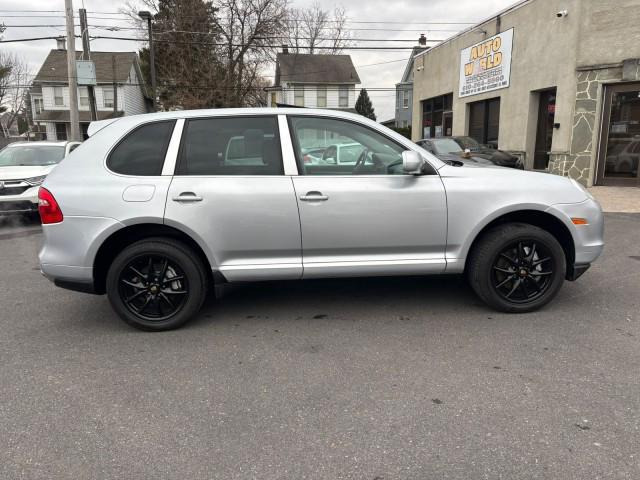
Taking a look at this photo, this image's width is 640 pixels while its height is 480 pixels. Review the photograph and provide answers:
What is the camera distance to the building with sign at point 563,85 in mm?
12000

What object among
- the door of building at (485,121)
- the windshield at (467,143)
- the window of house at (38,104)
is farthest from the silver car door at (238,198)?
the window of house at (38,104)

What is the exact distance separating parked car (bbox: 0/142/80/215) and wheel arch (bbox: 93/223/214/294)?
6.54m

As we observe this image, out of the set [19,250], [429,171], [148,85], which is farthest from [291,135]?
[148,85]

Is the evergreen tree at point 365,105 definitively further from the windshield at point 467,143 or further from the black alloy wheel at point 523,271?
the black alloy wheel at point 523,271

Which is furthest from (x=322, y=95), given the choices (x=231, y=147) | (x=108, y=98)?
(x=231, y=147)

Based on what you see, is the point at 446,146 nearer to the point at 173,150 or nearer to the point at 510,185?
the point at 510,185

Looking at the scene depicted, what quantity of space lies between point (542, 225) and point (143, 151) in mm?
3497

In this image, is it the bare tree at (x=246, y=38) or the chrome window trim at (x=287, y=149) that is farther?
the bare tree at (x=246, y=38)

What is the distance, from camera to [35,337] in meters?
4.09

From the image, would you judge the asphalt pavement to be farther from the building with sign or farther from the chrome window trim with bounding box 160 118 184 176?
the building with sign

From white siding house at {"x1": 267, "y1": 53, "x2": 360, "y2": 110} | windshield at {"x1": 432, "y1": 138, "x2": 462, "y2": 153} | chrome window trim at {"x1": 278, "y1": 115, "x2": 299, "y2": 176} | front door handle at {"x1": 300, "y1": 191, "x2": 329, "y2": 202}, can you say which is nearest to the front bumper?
chrome window trim at {"x1": 278, "y1": 115, "x2": 299, "y2": 176}

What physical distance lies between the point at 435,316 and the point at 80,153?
10.8 feet

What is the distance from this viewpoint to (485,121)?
17.9 metres

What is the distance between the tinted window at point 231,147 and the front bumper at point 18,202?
23.0 ft
